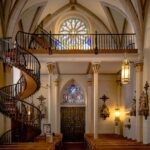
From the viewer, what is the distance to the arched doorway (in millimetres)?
29562

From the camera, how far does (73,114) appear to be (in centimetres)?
2975

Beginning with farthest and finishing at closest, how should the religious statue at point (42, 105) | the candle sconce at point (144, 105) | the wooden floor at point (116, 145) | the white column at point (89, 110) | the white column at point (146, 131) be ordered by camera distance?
the religious statue at point (42, 105) < the white column at point (89, 110) < the white column at point (146, 131) < the candle sconce at point (144, 105) < the wooden floor at point (116, 145)

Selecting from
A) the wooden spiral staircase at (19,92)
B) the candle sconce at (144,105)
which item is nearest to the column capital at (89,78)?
the wooden spiral staircase at (19,92)

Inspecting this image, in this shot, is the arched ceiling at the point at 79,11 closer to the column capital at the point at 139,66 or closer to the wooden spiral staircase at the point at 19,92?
the column capital at the point at 139,66

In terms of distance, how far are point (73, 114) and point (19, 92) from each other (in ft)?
31.8

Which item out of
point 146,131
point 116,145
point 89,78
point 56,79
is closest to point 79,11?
point 89,78

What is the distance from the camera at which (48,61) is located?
21.7 meters

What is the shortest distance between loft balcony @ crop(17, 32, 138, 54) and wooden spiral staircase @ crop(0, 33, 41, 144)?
1990 millimetres

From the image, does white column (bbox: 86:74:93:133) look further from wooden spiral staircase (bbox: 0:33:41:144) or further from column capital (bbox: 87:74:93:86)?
wooden spiral staircase (bbox: 0:33:41:144)

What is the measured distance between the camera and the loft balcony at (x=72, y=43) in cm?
2180

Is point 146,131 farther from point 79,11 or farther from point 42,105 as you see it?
point 79,11

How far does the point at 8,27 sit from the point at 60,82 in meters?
9.33

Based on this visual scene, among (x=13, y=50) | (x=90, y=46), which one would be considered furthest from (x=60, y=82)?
(x=13, y=50)

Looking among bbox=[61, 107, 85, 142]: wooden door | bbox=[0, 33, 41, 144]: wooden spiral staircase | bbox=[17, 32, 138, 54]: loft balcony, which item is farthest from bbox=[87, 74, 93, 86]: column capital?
bbox=[0, 33, 41, 144]: wooden spiral staircase
